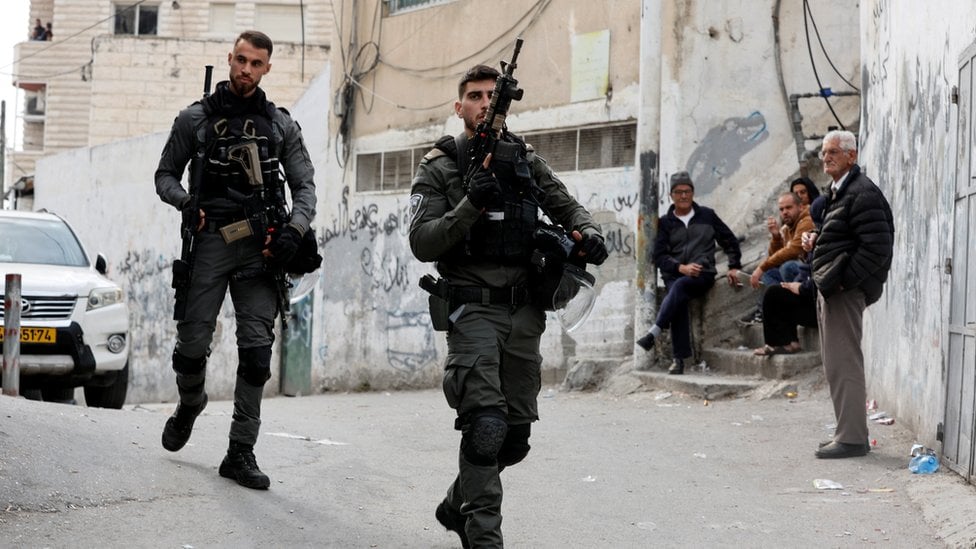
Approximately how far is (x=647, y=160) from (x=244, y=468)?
24.8 feet

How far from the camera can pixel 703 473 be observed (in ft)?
26.2

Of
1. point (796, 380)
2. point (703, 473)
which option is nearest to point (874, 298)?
point (703, 473)

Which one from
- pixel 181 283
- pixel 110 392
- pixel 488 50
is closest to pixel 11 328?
pixel 110 392

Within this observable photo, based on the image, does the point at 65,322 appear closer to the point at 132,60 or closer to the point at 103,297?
the point at 103,297

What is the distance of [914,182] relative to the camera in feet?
29.0

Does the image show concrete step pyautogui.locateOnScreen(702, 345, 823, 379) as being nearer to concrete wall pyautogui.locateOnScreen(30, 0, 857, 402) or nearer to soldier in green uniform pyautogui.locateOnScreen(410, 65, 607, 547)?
concrete wall pyautogui.locateOnScreen(30, 0, 857, 402)

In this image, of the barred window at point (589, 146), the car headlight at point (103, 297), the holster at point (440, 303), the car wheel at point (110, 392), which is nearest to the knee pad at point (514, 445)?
the holster at point (440, 303)

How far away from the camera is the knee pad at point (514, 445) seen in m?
5.29

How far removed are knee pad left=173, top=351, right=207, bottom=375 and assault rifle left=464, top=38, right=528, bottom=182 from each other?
1.94 meters

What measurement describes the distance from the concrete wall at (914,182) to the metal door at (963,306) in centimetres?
14

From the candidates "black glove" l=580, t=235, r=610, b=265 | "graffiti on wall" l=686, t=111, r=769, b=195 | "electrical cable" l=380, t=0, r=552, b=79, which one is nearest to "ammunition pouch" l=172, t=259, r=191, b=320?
"black glove" l=580, t=235, r=610, b=265

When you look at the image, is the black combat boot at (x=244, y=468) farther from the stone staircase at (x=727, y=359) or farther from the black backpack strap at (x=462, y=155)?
the stone staircase at (x=727, y=359)

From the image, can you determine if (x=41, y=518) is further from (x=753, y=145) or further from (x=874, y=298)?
(x=753, y=145)

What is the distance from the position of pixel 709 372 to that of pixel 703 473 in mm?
4270
